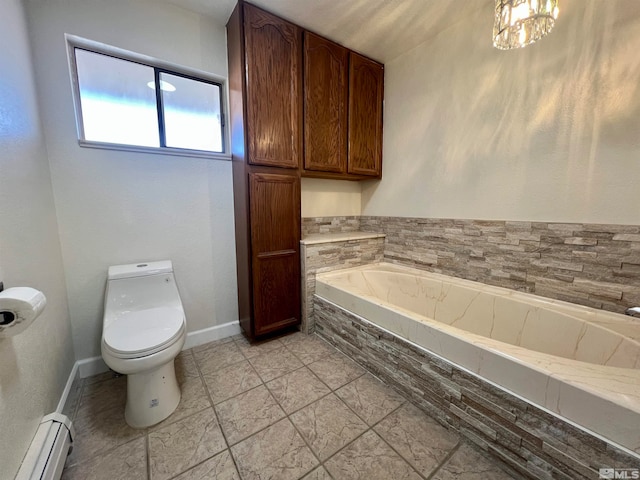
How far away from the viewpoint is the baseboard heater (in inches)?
34.0

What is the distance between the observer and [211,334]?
206 cm

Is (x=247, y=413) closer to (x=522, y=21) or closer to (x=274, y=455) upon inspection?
(x=274, y=455)

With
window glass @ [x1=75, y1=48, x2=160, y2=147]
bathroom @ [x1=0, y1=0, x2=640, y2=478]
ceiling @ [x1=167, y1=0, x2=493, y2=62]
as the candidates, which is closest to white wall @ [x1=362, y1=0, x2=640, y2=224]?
bathroom @ [x1=0, y1=0, x2=640, y2=478]

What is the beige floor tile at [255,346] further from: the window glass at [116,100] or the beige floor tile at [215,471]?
the window glass at [116,100]

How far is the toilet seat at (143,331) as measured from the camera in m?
1.16

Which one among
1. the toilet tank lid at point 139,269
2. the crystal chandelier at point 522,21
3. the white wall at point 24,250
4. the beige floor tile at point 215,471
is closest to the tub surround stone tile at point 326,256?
the toilet tank lid at point 139,269

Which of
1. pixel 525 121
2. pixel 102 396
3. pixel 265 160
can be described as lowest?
pixel 102 396

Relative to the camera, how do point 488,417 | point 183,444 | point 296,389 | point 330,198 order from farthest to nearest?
point 330,198 < point 296,389 < point 183,444 < point 488,417

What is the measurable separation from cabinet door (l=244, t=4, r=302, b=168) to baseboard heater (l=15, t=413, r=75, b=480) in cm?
169

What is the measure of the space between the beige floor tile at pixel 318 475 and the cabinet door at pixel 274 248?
1.07 meters

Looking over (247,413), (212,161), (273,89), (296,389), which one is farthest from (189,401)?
(273,89)

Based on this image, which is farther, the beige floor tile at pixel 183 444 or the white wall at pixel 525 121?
the white wall at pixel 525 121

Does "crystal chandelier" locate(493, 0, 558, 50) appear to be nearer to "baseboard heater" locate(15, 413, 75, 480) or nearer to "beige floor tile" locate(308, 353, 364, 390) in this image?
"beige floor tile" locate(308, 353, 364, 390)

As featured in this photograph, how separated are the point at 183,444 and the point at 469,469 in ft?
4.26
